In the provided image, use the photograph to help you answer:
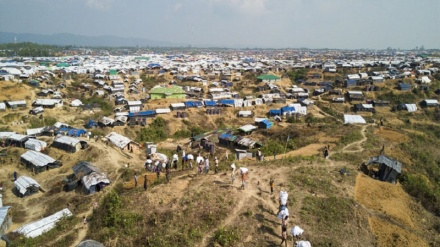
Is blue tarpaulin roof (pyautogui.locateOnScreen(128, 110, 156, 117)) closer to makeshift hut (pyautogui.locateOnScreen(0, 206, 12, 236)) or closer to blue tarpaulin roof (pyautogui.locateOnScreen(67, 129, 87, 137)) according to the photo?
blue tarpaulin roof (pyautogui.locateOnScreen(67, 129, 87, 137))

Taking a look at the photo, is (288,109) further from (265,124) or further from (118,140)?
(118,140)

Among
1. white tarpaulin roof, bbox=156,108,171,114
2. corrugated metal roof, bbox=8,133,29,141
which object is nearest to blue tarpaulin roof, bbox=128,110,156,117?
white tarpaulin roof, bbox=156,108,171,114

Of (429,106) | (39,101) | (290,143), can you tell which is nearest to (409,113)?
(429,106)

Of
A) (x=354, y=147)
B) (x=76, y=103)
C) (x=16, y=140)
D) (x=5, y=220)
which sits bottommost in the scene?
(x=5, y=220)

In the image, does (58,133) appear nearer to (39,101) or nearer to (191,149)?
(39,101)

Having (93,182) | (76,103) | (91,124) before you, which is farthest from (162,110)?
(93,182)

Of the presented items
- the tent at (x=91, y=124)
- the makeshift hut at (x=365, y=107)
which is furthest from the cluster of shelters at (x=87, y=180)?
the makeshift hut at (x=365, y=107)
